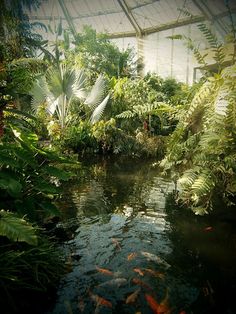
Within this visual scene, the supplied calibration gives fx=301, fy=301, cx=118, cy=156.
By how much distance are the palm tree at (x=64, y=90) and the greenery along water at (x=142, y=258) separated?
5.17 m

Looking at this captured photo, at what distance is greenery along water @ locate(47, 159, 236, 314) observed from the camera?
2662mm

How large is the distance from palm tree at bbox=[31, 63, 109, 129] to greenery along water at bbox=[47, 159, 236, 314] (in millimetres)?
5166

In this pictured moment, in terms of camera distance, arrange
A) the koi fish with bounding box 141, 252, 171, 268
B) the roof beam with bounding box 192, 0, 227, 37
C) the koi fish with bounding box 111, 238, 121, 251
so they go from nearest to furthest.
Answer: the koi fish with bounding box 141, 252, 171, 268 → the koi fish with bounding box 111, 238, 121, 251 → the roof beam with bounding box 192, 0, 227, 37

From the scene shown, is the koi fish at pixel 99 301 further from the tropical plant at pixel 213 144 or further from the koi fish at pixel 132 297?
the tropical plant at pixel 213 144

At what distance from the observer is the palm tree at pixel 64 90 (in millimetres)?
9969

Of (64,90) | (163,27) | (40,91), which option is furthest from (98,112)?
(163,27)

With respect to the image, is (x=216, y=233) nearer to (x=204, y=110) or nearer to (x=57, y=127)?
(x=204, y=110)

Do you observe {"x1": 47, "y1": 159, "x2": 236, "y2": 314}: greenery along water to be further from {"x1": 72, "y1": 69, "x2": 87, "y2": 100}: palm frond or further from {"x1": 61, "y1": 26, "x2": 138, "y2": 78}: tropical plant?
{"x1": 61, "y1": 26, "x2": 138, "y2": 78}: tropical plant

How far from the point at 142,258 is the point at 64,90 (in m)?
7.78

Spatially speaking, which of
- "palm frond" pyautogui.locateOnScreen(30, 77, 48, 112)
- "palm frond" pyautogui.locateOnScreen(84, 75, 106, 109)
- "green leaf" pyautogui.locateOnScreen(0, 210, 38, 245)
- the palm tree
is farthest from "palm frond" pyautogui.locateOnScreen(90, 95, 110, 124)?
"green leaf" pyautogui.locateOnScreen(0, 210, 38, 245)

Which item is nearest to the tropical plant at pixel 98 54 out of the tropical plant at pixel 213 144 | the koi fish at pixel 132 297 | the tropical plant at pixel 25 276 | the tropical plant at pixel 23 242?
the tropical plant at pixel 213 144

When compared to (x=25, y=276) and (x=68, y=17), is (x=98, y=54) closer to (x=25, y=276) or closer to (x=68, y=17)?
(x=68, y=17)

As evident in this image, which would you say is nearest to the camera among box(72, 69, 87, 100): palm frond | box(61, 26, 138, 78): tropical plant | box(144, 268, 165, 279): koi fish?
box(144, 268, 165, 279): koi fish

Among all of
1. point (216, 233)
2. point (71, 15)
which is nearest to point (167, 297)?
point (216, 233)
